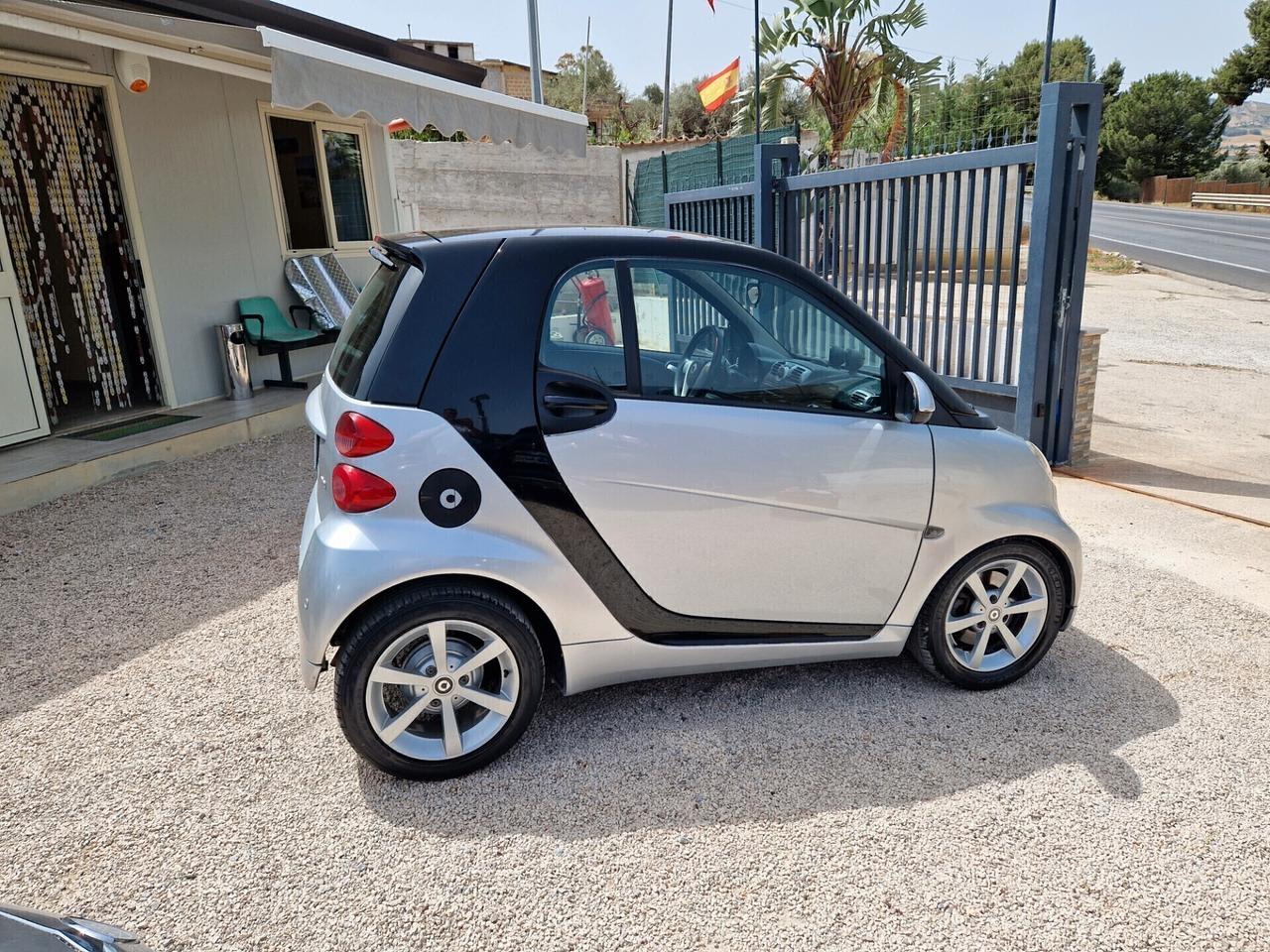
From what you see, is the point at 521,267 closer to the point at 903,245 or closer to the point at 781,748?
the point at 781,748

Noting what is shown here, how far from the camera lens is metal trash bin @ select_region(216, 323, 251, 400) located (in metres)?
7.89

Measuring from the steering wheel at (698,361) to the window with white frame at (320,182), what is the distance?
7.26 m

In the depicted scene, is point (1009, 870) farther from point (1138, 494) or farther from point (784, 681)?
point (1138, 494)

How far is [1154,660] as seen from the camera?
3486mm

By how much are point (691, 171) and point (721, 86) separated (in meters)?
7.96

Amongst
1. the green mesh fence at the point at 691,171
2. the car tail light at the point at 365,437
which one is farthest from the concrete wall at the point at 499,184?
the car tail light at the point at 365,437

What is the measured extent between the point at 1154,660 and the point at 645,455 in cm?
228

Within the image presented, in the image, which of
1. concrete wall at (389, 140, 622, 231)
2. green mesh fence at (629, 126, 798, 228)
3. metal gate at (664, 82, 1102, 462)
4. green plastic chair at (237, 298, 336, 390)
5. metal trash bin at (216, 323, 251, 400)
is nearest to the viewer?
metal gate at (664, 82, 1102, 462)

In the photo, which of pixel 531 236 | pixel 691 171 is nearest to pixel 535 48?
pixel 691 171

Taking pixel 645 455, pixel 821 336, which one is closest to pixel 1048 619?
pixel 821 336

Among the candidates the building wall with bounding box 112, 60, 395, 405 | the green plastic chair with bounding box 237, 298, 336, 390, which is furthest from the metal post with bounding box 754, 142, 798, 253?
the building wall with bounding box 112, 60, 395, 405

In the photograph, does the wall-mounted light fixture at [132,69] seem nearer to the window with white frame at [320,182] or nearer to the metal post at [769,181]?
the window with white frame at [320,182]

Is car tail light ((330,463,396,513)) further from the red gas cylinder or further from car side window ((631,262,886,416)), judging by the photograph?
car side window ((631,262,886,416))

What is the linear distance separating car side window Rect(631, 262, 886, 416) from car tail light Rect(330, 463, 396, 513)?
943mm
